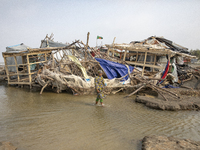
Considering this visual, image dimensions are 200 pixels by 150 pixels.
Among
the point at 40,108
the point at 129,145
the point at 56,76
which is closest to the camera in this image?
the point at 129,145

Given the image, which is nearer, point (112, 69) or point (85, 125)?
point (85, 125)

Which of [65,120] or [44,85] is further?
[44,85]

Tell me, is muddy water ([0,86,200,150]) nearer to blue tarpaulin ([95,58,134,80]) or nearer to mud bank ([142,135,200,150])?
mud bank ([142,135,200,150])

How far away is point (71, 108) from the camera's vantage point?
576 cm

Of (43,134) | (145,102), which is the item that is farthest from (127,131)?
(145,102)

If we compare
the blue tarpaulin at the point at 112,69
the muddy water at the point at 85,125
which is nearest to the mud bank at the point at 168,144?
the muddy water at the point at 85,125

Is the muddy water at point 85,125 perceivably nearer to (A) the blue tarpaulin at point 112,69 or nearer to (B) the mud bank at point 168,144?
(B) the mud bank at point 168,144

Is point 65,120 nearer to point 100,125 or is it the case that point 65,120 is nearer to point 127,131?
point 100,125

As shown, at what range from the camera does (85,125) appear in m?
4.34

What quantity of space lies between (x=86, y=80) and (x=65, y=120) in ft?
13.3

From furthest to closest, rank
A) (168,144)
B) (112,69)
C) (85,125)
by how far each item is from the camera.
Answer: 1. (112,69)
2. (85,125)
3. (168,144)

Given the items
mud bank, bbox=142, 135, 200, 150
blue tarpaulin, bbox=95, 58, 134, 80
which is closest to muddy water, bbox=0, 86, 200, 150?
mud bank, bbox=142, 135, 200, 150

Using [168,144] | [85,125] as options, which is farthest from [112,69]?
[168,144]

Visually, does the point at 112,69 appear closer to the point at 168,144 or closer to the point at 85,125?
the point at 85,125
